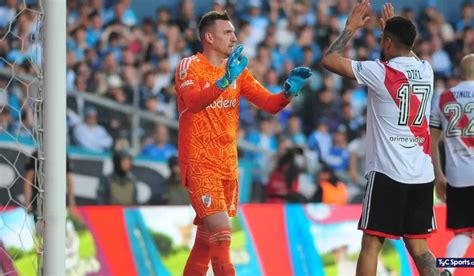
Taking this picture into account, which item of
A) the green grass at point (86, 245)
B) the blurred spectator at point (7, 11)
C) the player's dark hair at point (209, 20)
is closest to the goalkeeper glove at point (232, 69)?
the player's dark hair at point (209, 20)

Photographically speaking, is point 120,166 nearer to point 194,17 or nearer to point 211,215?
point 194,17

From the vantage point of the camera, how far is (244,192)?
14609 millimetres

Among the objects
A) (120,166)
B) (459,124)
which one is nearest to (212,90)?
(459,124)

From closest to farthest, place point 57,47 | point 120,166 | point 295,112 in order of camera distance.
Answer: point 57,47 → point 120,166 → point 295,112

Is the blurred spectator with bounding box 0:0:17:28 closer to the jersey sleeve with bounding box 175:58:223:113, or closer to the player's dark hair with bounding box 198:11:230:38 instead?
the player's dark hair with bounding box 198:11:230:38

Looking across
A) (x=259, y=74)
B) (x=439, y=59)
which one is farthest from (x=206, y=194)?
(x=439, y=59)

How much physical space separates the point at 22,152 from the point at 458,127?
463 cm

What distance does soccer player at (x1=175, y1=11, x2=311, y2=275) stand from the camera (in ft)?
25.2

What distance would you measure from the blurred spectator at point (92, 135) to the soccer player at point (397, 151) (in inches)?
275

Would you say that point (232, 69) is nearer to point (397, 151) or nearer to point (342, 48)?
point (342, 48)

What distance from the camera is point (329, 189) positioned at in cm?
1442

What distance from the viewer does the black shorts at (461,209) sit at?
31.1 feet

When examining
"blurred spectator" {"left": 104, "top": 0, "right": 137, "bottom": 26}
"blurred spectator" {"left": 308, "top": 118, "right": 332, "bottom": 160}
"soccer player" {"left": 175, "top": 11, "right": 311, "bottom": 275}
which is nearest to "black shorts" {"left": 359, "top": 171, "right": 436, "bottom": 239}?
"soccer player" {"left": 175, "top": 11, "right": 311, "bottom": 275}

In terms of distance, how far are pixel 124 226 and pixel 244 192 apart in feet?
11.4
